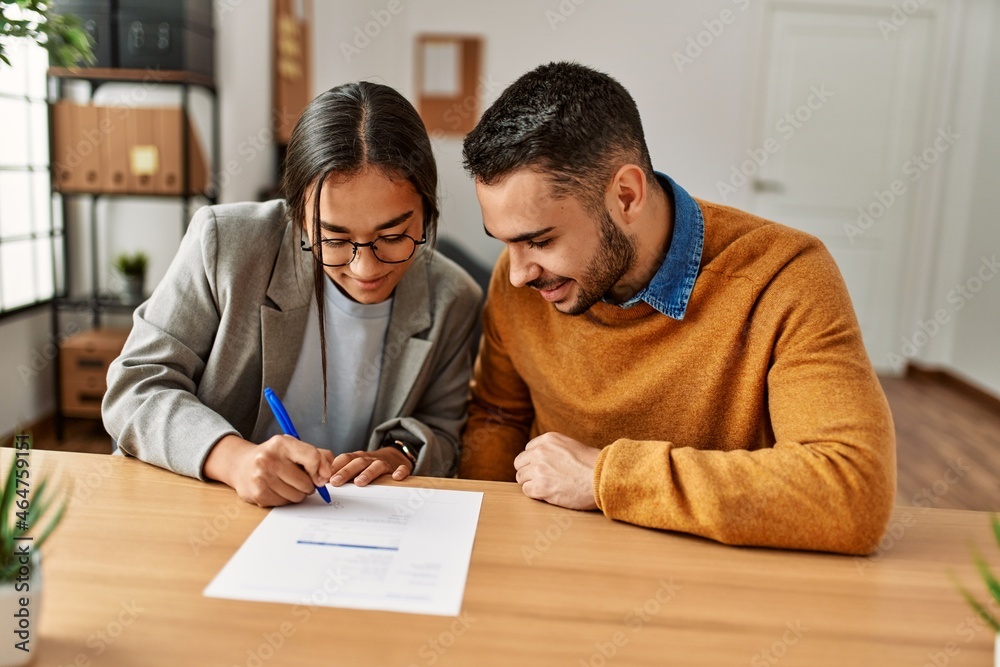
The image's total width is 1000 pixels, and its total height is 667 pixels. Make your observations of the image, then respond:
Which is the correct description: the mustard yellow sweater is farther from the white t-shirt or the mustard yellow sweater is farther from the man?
the white t-shirt

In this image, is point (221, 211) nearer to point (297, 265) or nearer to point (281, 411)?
point (297, 265)

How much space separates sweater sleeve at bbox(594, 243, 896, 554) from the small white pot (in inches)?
24.3

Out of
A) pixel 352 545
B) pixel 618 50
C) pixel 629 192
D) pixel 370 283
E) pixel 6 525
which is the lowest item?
pixel 352 545

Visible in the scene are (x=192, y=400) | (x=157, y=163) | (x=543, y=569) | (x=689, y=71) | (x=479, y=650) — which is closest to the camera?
(x=479, y=650)

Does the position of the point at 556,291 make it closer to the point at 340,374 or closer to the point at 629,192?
the point at 629,192

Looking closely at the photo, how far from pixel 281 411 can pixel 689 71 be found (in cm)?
459

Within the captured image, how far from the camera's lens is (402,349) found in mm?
1434

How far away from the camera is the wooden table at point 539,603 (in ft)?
2.45

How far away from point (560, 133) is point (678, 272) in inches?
11.6

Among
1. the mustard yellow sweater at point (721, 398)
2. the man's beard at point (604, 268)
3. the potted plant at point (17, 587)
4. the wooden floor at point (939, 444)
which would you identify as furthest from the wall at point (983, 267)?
the potted plant at point (17, 587)

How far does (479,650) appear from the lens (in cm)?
75

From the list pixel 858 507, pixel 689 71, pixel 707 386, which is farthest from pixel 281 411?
pixel 689 71

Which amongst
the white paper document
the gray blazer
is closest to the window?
the gray blazer

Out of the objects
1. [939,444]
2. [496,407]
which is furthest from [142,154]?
[939,444]
